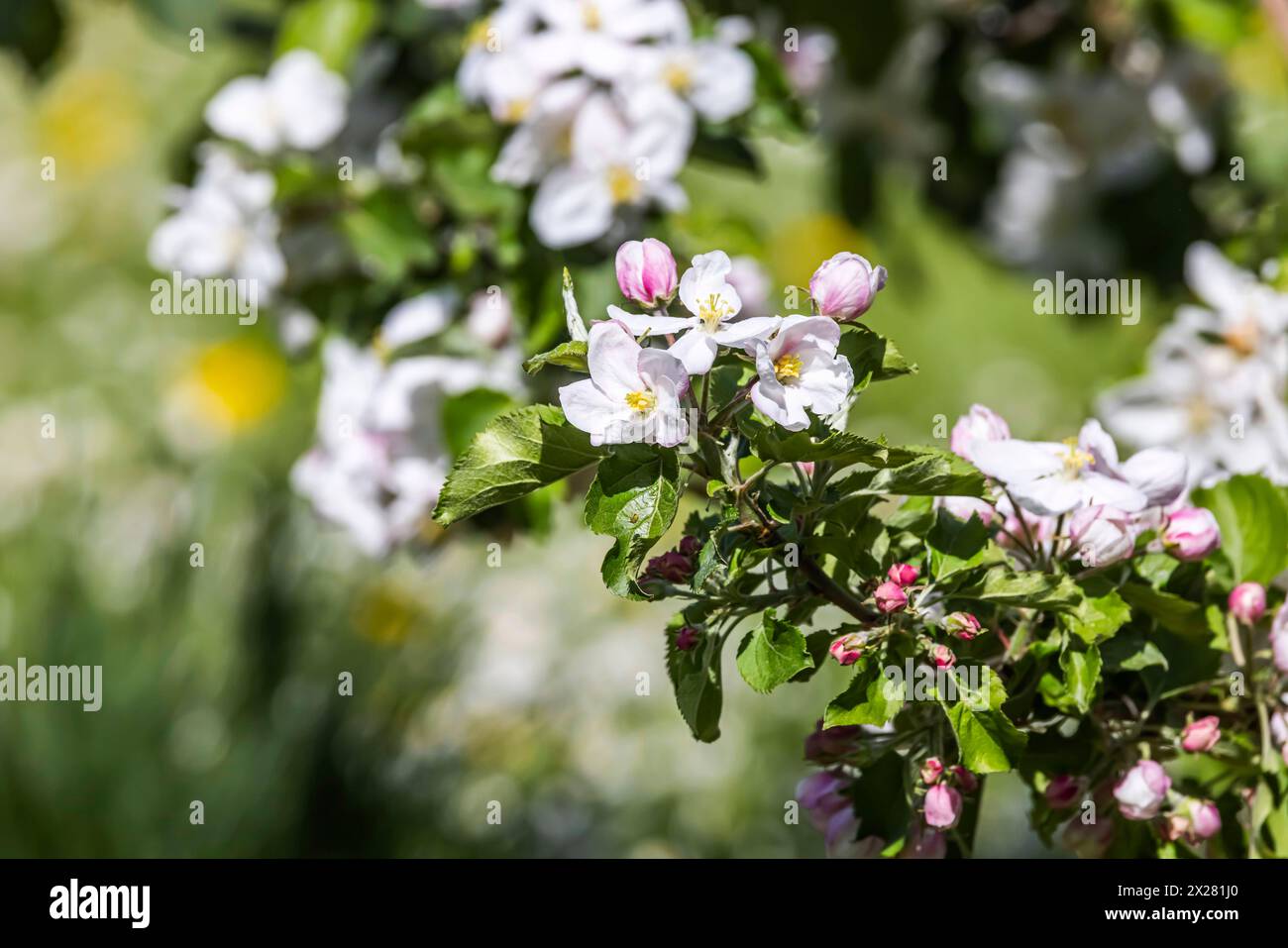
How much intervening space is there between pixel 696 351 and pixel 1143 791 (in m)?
0.36

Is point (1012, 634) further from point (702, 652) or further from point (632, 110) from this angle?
point (632, 110)

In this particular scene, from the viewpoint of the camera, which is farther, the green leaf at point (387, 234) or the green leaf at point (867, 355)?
the green leaf at point (387, 234)

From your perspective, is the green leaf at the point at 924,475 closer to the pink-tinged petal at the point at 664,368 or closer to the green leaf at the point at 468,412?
the pink-tinged petal at the point at 664,368

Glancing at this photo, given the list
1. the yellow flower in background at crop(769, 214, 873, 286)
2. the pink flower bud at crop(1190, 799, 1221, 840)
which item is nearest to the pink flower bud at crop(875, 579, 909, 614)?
the pink flower bud at crop(1190, 799, 1221, 840)

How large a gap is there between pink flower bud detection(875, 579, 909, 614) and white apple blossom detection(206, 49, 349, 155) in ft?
2.79

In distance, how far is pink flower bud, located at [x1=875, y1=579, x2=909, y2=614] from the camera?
2.40 feet

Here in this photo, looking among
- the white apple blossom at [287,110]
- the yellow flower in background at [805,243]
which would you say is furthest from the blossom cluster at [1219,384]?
the yellow flower in background at [805,243]

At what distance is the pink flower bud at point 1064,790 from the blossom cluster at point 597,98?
61cm

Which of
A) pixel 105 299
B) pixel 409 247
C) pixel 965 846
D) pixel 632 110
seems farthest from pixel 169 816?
pixel 105 299

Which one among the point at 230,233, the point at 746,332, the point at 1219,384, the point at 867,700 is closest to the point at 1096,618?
the point at 867,700

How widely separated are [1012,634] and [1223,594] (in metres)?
0.18

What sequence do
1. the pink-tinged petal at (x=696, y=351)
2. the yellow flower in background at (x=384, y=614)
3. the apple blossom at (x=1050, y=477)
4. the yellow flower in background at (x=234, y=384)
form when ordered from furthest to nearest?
the yellow flower in background at (x=234, y=384), the yellow flower in background at (x=384, y=614), the apple blossom at (x=1050, y=477), the pink-tinged petal at (x=696, y=351)

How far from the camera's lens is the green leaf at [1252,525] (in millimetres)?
909

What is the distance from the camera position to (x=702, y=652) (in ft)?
2.50
